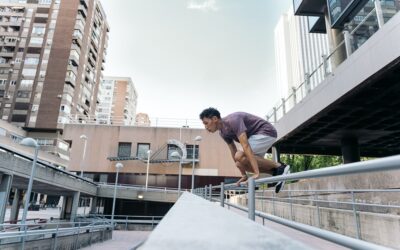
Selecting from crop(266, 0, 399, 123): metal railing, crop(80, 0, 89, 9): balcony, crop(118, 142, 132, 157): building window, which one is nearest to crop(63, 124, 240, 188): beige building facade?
crop(118, 142, 132, 157): building window

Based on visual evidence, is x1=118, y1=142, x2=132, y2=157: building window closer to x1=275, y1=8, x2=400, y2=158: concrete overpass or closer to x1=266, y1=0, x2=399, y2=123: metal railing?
x1=275, y1=8, x2=400, y2=158: concrete overpass

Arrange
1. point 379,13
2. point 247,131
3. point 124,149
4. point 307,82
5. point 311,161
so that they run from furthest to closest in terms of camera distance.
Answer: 1. point 124,149
2. point 311,161
3. point 307,82
4. point 379,13
5. point 247,131

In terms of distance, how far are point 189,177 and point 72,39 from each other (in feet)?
127

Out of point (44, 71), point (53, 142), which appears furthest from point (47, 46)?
point (53, 142)

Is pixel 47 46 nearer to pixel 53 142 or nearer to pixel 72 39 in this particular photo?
pixel 72 39

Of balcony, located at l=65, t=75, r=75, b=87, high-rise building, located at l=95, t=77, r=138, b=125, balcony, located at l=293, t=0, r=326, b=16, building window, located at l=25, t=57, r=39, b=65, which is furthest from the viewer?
high-rise building, located at l=95, t=77, r=138, b=125

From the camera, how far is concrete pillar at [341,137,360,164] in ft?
45.3

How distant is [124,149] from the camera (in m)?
35.0

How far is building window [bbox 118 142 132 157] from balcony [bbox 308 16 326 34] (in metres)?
24.0

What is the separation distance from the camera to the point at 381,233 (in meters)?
5.24

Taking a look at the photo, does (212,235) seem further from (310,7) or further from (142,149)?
(142,149)

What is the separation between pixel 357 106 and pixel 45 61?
192ft

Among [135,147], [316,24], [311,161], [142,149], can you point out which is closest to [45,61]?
[135,147]

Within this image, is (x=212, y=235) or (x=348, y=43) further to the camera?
(x=348, y=43)
